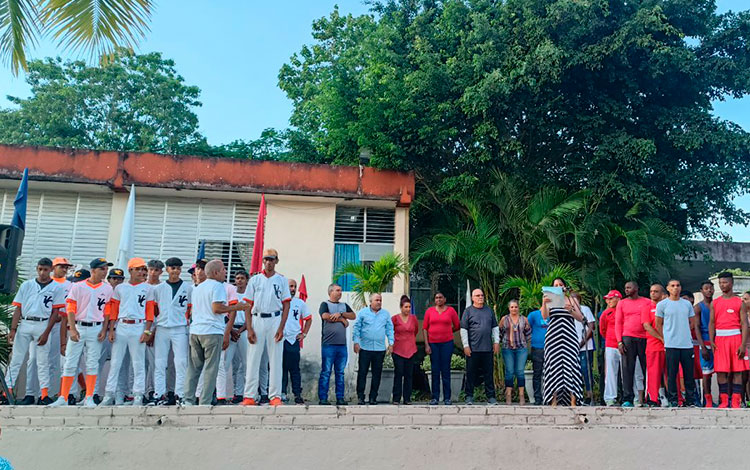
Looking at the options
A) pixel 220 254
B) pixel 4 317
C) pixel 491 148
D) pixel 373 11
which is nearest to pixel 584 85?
pixel 491 148

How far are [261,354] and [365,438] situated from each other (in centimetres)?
167

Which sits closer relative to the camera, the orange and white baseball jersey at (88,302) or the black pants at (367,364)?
the orange and white baseball jersey at (88,302)

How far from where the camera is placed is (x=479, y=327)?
27.3 ft

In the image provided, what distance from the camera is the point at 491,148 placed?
40.8ft

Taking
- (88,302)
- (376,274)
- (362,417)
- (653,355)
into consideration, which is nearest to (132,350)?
(88,302)

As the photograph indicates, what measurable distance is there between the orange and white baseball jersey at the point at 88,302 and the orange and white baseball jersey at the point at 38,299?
651 millimetres

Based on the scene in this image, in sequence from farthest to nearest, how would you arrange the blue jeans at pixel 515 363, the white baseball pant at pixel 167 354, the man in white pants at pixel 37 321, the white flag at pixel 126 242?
the white flag at pixel 126 242
the blue jeans at pixel 515 363
the man in white pants at pixel 37 321
the white baseball pant at pixel 167 354

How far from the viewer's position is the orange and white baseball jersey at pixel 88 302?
6.88 meters

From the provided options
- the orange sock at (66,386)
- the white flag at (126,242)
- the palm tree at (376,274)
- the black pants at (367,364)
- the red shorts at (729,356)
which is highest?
the white flag at (126,242)

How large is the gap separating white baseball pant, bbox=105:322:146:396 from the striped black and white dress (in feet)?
15.2

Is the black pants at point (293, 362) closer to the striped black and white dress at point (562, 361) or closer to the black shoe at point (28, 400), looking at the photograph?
the black shoe at point (28, 400)

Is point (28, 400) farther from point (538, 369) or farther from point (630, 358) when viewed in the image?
point (630, 358)

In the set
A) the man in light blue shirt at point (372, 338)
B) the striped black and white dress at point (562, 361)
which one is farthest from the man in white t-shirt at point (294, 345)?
the striped black and white dress at point (562, 361)

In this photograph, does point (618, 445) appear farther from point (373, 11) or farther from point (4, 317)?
point (373, 11)
